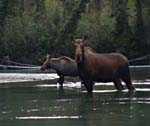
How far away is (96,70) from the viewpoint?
24531 millimetres

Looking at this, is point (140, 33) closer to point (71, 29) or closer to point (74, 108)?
point (71, 29)

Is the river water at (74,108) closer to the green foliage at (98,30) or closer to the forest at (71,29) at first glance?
the forest at (71,29)

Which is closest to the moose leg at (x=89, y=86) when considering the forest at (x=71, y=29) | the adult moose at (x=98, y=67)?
the adult moose at (x=98, y=67)

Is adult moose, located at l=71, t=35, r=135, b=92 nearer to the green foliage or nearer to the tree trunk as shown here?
the green foliage

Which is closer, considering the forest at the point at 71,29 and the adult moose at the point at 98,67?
the adult moose at the point at 98,67

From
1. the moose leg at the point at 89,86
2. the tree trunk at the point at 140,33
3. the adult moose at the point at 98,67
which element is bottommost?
the tree trunk at the point at 140,33

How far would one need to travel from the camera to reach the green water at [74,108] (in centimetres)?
1493

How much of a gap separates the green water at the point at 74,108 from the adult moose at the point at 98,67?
745 mm

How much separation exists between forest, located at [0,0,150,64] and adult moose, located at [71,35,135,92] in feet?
109

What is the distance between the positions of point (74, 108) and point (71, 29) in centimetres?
4389

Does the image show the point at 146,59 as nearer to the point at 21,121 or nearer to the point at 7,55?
the point at 7,55

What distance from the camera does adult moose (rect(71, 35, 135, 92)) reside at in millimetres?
24000

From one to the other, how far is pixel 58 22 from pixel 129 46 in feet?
24.3

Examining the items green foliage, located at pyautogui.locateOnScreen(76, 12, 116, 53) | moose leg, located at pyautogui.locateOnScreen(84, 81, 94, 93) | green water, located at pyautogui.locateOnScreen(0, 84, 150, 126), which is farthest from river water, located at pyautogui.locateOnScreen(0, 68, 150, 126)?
green foliage, located at pyautogui.locateOnScreen(76, 12, 116, 53)
